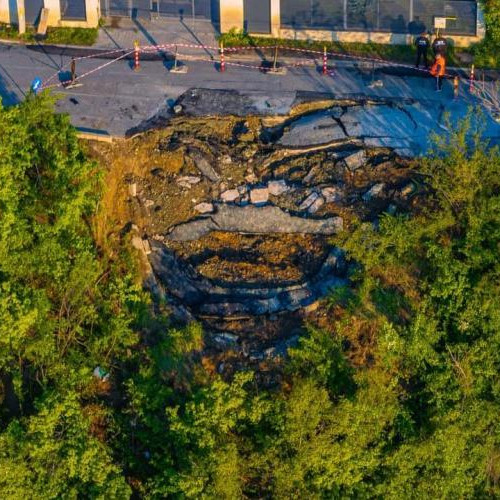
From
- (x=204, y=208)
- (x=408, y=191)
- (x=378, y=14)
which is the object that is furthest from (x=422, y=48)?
(x=204, y=208)

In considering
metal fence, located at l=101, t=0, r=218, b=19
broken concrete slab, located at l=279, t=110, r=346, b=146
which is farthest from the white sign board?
metal fence, located at l=101, t=0, r=218, b=19

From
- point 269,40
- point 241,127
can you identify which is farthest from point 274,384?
point 269,40

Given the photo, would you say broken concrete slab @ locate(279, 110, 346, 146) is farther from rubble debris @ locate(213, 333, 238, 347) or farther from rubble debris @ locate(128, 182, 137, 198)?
rubble debris @ locate(213, 333, 238, 347)

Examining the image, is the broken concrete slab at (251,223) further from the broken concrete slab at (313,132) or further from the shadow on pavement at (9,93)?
the shadow on pavement at (9,93)

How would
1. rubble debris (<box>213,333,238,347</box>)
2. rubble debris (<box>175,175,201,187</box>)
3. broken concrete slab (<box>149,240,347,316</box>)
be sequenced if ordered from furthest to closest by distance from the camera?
rubble debris (<box>175,175,201,187</box>) → broken concrete slab (<box>149,240,347,316</box>) → rubble debris (<box>213,333,238,347</box>)

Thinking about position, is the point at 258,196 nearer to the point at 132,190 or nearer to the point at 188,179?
the point at 188,179

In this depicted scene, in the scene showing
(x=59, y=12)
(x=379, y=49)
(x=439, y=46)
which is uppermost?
(x=59, y=12)

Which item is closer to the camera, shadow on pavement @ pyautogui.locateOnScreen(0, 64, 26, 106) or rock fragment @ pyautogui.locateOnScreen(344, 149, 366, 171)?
rock fragment @ pyautogui.locateOnScreen(344, 149, 366, 171)
